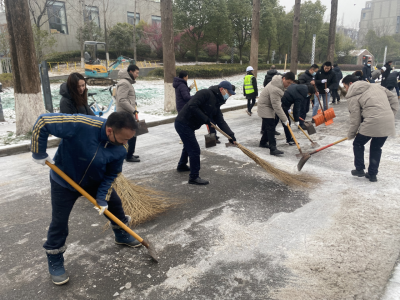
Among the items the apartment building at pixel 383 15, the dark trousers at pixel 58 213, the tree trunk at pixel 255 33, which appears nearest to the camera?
the dark trousers at pixel 58 213

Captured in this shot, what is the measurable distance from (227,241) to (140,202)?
Result: 4.11 feet

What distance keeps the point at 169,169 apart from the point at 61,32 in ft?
102

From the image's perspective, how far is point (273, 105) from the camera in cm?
595

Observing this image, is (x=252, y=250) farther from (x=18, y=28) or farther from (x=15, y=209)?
(x=18, y=28)

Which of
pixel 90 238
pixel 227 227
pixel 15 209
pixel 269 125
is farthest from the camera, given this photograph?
pixel 269 125

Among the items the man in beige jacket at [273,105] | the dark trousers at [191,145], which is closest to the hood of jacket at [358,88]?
the man in beige jacket at [273,105]

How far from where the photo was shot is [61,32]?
3070 cm

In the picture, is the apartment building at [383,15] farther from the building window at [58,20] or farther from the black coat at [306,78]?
the black coat at [306,78]

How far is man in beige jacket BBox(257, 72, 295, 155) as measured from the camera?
19.4 ft

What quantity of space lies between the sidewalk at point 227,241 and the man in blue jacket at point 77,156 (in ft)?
1.49

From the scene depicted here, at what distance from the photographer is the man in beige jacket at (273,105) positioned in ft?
19.4

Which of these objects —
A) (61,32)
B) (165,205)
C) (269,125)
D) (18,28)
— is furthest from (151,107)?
(61,32)

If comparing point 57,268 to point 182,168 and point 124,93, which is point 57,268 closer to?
point 182,168

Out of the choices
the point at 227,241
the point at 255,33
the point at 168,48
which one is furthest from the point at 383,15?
the point at 227,241
